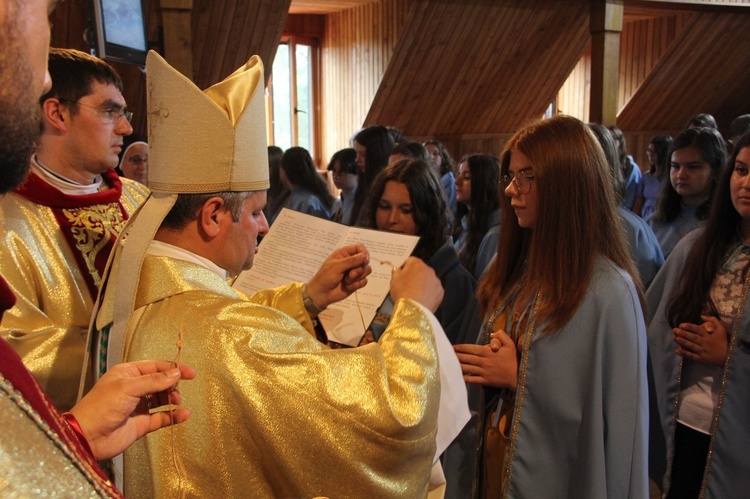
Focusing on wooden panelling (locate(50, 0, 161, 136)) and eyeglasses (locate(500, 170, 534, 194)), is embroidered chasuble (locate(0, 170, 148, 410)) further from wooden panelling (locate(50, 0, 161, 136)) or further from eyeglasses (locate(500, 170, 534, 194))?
wooden panelling (locate(50, 0, 161, 136))

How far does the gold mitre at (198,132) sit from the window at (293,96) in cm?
932

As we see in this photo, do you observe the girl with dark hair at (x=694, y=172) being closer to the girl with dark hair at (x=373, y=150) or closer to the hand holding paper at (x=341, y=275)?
the girl with dark hair at (x=373, y=150)

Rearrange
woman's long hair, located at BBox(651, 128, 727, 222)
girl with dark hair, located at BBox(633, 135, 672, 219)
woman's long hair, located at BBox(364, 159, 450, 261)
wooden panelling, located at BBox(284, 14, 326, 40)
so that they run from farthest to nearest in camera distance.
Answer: wooden panelling, located at BBox(284, 14, 326, 40) < girl with dark hair, located at BBox(633, 135, 672, 219) < woman's long hair, located at BBox(651, 128, 727, 222) < woman's long hair, located at BBox(364, 159, 450, 261)

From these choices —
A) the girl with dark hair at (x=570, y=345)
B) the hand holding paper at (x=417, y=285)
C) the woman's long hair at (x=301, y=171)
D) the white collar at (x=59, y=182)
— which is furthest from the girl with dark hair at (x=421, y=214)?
the woman's long hair at (x=301, y=171)

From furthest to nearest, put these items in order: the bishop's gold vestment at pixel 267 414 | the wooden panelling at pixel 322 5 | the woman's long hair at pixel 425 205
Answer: the wooden panelling at pixel 322 5 < the woman's long hair at pixel 425 205 < the bishop's gold vestment at pixel 267 414

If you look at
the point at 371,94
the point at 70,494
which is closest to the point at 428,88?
the point at 371,94

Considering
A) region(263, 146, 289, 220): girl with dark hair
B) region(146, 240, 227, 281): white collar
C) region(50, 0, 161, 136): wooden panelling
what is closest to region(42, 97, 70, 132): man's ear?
region(146, 240, 227, 281): white collar

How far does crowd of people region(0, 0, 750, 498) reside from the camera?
3.80 feet

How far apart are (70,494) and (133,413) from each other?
55cm

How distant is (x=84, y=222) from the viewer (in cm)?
209

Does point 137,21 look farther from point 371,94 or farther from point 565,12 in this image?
point 565,12

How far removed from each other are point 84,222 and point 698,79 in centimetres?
1167

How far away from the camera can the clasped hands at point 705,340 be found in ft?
7.06

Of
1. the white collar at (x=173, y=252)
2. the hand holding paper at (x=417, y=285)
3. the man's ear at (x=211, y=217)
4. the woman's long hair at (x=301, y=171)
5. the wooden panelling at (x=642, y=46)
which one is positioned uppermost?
the wooden panelling at (x=642, y=46)
